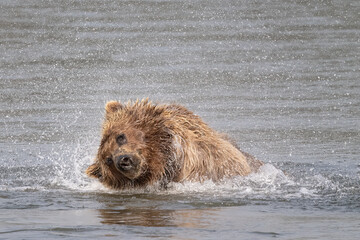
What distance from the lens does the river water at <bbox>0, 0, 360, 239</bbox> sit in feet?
17.9

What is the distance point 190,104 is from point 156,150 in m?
4.38

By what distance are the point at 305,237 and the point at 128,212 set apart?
1422 mm

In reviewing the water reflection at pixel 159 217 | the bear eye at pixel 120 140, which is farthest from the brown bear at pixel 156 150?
the water reflection at pixel 159 217

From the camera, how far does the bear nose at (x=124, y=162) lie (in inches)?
243

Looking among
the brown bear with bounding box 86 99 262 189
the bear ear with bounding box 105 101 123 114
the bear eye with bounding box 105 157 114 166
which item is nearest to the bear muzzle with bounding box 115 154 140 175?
the brown bear with bounding box 86 99 262 189

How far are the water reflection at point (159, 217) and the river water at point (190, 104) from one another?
0.01m

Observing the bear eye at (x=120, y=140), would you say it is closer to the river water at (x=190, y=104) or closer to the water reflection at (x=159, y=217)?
the river water at (x=190, y=104)

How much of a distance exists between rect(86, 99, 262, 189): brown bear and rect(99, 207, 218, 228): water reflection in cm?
58

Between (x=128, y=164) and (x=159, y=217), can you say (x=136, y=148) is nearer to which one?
(x=128, y=164)

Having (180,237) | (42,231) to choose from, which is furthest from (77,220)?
(180,237)

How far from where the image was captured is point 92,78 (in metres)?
12.3

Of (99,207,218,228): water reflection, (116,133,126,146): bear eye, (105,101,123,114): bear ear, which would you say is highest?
(105,101,123,114): bear ear

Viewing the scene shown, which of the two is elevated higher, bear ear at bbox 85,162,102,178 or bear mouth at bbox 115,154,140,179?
bear mouth at bbox 115,154,140,179

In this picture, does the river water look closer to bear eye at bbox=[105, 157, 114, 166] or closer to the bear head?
the bear head
